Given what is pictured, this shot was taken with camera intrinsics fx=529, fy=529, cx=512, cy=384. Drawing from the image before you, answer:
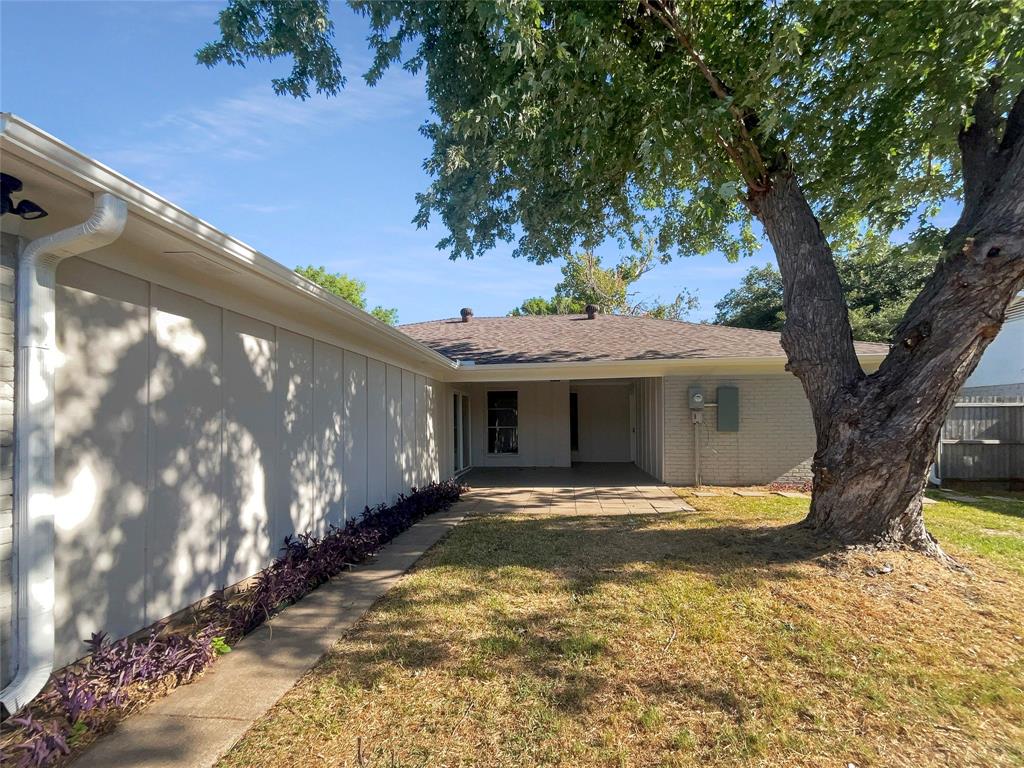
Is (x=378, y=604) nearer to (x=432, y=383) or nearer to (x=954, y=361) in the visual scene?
(x=954, y=361)

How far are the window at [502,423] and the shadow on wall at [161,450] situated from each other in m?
9.47

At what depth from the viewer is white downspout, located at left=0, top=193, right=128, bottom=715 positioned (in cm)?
265

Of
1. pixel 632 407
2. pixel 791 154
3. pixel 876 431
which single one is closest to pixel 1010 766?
pixel 876 431

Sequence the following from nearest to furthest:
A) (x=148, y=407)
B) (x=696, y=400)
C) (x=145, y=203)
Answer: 1. (x=145, y=203)
2. (x=148, y=407)
3. (x=696, y=400)

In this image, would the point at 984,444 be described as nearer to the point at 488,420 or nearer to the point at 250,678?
the point at 488,420

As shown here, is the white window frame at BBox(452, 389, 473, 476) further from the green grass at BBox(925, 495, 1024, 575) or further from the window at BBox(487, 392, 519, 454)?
the green grass at BBox(925, 495, 1024, 575)

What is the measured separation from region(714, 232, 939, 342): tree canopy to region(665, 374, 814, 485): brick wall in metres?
9.72

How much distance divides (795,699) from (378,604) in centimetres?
315

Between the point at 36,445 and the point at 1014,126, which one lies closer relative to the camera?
the point at 36,445

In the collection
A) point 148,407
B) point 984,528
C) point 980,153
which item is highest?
point 980,153

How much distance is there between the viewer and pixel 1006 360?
15039 mm

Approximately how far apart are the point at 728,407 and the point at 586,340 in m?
3.65

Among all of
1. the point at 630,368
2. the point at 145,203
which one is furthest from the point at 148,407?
the point at 630,368

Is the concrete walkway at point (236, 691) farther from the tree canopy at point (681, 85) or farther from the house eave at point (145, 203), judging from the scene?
the tree canopy at point (681, 85)
